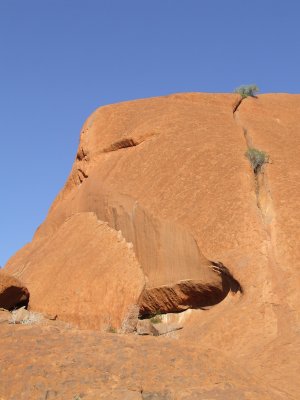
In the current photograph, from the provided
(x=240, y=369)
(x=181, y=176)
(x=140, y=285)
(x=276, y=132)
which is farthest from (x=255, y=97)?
(x=240, y=369)

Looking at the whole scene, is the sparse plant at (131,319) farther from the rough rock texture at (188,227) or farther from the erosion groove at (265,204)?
the erosion groove at (265,204)

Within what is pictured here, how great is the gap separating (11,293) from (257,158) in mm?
8816

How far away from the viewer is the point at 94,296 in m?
17.5

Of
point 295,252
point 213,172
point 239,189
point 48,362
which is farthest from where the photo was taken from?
point 213,172

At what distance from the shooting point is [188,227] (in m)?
16.1

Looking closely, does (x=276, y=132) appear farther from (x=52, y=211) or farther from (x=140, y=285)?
(x=52, y=211)

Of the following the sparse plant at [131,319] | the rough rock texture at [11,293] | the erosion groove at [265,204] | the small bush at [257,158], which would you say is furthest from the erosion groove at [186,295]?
the rough rock texture at [11,293]

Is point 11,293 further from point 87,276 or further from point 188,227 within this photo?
point 188,227

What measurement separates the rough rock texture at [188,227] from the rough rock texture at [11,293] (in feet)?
1.47

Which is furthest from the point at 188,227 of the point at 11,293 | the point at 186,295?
the point at 11,293

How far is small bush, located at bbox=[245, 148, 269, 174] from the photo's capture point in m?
16.6

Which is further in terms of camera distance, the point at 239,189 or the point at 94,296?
the point at 94,296

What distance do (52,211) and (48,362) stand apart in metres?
18.5

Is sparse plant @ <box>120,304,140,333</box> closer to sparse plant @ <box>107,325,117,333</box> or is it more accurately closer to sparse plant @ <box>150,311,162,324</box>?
sparse plant @ <box>107,325,117,333</box>
